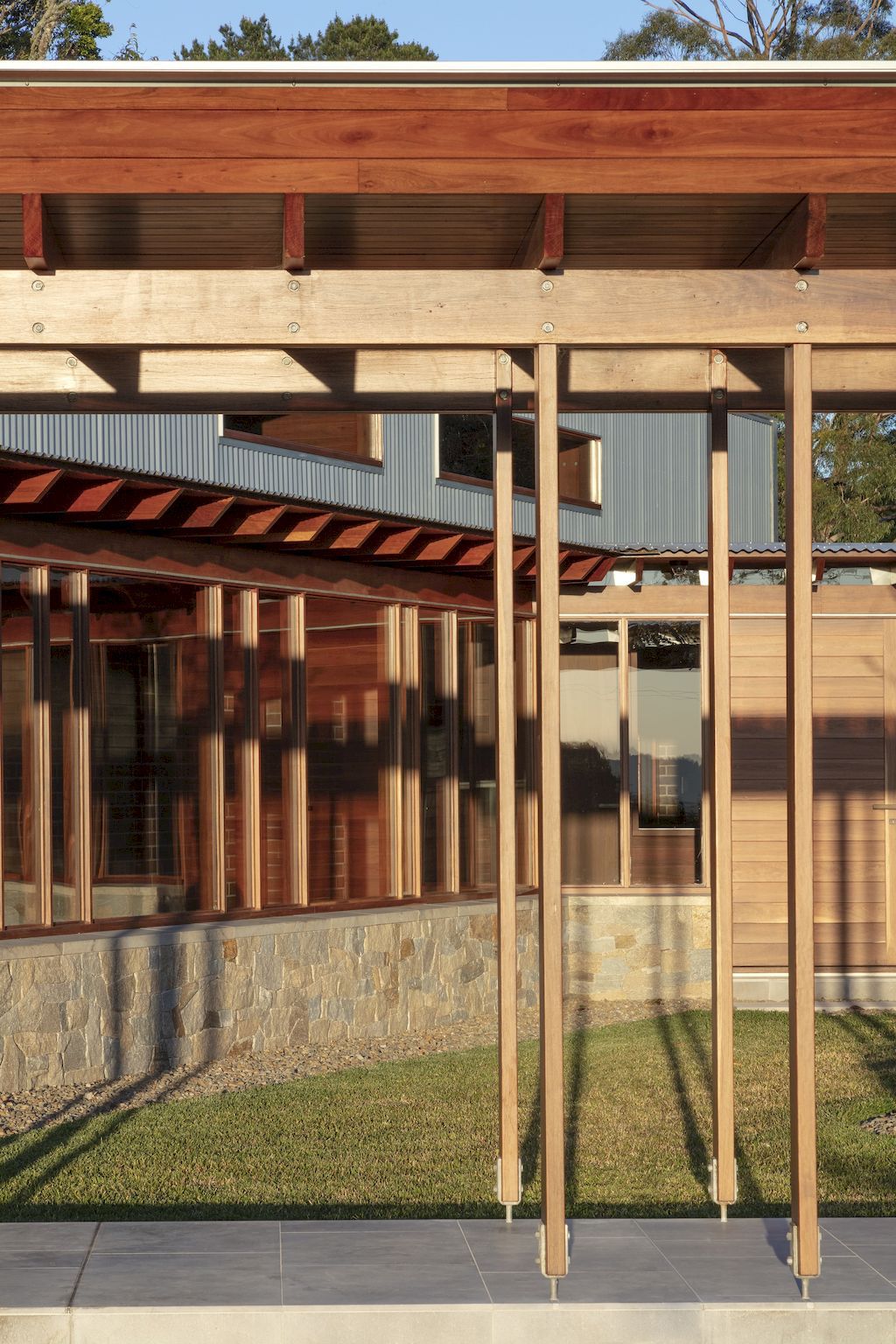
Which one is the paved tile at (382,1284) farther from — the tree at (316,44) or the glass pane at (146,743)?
the tree at (316,44)

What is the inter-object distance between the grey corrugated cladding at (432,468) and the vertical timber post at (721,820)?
5.04m

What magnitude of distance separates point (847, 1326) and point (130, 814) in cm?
673

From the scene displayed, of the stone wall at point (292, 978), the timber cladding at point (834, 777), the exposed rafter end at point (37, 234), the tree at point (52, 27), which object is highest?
the tree at point (52, 27)

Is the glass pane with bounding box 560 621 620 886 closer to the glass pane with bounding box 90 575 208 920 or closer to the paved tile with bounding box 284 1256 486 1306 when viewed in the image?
the glass pane with bounding box 90 575 208 920

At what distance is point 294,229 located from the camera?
4965 mm

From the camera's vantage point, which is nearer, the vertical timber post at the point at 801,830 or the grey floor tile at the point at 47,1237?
the vertical timber post at the point at 801,830

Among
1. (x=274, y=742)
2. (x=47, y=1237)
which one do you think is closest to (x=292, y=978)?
(x=274, y=742)

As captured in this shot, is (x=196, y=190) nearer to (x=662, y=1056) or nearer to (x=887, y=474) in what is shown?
(x=662, y=1056)

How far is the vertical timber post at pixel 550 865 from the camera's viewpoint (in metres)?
4.96

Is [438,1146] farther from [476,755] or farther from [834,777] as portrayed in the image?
[834,777]

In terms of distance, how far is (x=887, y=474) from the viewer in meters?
34.5

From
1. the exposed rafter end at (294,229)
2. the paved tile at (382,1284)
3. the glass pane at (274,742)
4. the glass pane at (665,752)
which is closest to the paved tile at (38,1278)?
the paved tile at (382,1284)

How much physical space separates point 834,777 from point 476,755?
3.17 metres

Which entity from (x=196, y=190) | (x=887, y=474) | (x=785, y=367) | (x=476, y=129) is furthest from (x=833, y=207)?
(x=887, y=474)
